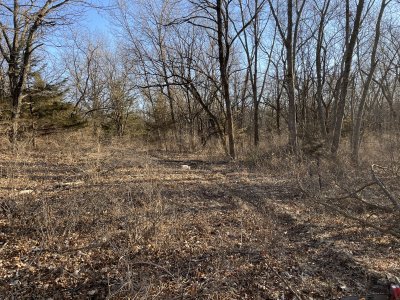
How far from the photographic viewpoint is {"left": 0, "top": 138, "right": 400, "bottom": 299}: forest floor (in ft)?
10.4

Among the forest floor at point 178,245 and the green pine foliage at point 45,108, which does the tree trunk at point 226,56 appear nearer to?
the forest floor at point 178,245

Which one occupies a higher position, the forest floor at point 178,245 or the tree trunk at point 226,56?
the tree trunk at point 226,56

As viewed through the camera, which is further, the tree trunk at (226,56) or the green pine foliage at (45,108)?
the green pine foliage at (45,108)

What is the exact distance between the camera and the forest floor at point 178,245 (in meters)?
3.17

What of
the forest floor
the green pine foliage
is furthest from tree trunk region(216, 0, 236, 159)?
the green pine foliage

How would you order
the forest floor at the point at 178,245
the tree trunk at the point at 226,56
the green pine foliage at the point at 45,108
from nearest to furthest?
the forest floor at the point at 178,245 → the tree trunk at the point at 226,56 → the green pine foliage at the point at 45,108

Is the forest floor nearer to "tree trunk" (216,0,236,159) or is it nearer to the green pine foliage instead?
"tree trunk" (216,0,236,159)

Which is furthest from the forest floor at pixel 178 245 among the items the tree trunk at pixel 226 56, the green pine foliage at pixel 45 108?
the green pine foliage at pixel 45 108

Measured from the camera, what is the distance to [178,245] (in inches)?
159

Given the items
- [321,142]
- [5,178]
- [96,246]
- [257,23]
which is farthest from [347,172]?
[257,23]

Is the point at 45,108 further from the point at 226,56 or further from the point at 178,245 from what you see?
the point at 178,245

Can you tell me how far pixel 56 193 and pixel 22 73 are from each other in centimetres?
914

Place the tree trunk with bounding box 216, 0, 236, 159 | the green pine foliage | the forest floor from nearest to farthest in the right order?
1. the forest floor
2. the tree trunk with bounding box 216, 0, 236, 159
3. the green pine foliage

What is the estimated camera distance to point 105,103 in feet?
88.4
